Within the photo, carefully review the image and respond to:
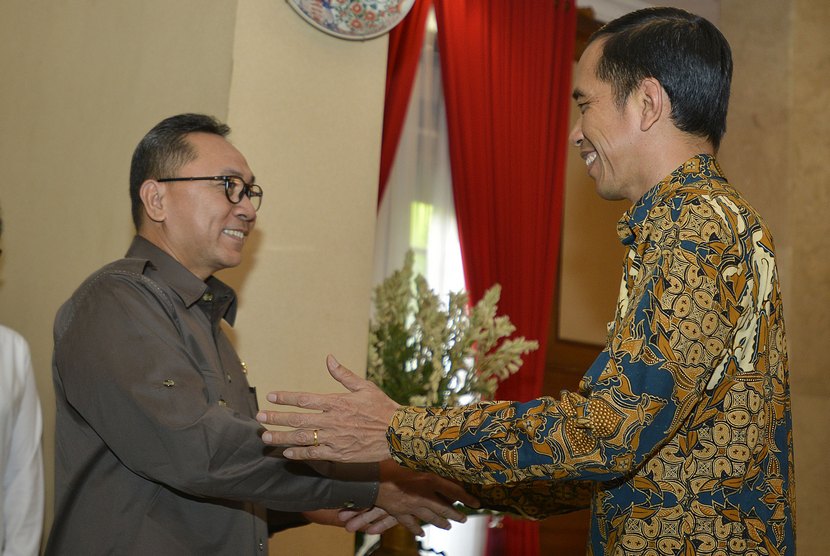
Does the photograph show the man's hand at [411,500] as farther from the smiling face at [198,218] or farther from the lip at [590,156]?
the lip at [590,156]

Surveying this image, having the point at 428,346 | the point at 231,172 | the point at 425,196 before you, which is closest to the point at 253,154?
the point at 231,172

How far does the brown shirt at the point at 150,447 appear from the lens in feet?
6.10

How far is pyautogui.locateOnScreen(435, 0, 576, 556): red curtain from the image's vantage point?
13.8 feet

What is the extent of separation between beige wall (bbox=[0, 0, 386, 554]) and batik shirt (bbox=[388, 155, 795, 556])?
4.32ft

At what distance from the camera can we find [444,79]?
4207 millimetres

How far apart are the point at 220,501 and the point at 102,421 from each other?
32cm

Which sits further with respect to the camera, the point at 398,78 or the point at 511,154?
the point at 511,154

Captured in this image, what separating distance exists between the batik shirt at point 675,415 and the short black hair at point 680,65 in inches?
3.6

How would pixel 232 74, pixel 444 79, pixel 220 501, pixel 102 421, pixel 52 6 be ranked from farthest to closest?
pixel 444 79 → pixel 52 6 → pixel 232 74 → pixel 220 501 → pixel 102 421

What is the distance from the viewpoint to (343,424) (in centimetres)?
161

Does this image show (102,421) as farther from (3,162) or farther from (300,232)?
(3,162)

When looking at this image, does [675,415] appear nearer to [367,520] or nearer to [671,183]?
[671,183]

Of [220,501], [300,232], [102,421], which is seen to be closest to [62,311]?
[102,421]

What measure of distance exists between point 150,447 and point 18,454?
64cm
